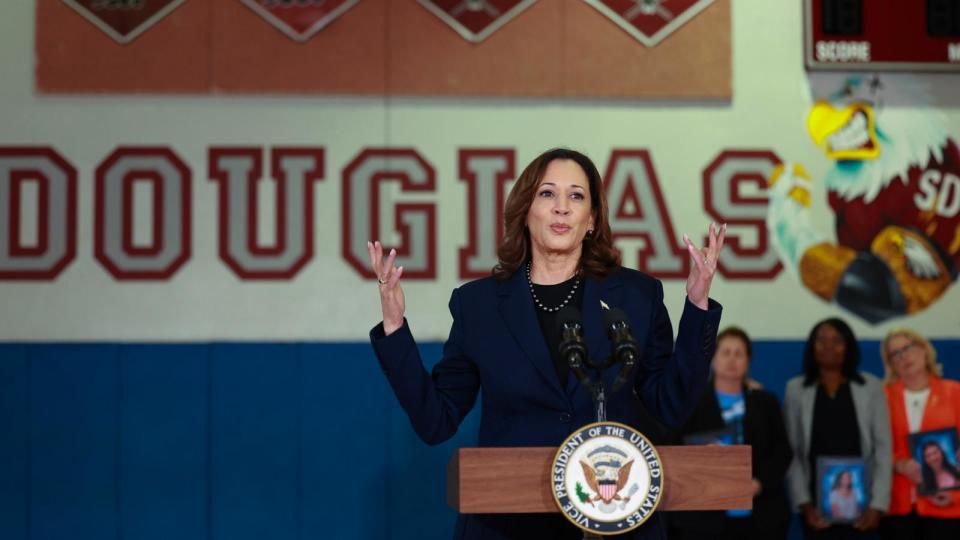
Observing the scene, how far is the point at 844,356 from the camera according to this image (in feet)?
17.4

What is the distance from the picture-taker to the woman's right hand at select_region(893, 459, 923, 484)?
515 centimetres

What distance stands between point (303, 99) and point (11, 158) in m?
1.46

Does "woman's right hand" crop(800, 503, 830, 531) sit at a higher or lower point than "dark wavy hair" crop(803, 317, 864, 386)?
lower

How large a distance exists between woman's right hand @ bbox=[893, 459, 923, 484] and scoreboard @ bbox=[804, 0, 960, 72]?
198 cm

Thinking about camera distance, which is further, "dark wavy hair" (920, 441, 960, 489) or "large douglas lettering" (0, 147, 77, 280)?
"large douglas lettering" (0, 147, 77, 280)

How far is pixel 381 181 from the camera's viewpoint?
19.1 ft

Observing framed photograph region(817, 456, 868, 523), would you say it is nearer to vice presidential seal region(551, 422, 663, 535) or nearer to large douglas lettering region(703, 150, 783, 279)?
large douglas lettering region(703, 150, 783, 279)

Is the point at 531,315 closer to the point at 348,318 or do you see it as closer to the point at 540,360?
the point at 540,360

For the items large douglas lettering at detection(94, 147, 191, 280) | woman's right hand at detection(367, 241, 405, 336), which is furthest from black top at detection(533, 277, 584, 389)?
large douglas lettering at detection(94, 147, 191, 280)

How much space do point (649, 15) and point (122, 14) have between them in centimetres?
263

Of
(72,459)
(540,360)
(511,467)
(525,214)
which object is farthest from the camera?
(72,459)

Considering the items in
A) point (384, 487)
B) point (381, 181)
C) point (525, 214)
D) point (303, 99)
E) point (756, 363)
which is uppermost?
point (303, 99)

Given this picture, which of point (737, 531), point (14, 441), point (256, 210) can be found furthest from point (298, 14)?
point (737, 531)

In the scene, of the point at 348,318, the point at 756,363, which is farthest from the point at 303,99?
the point at 756,363
